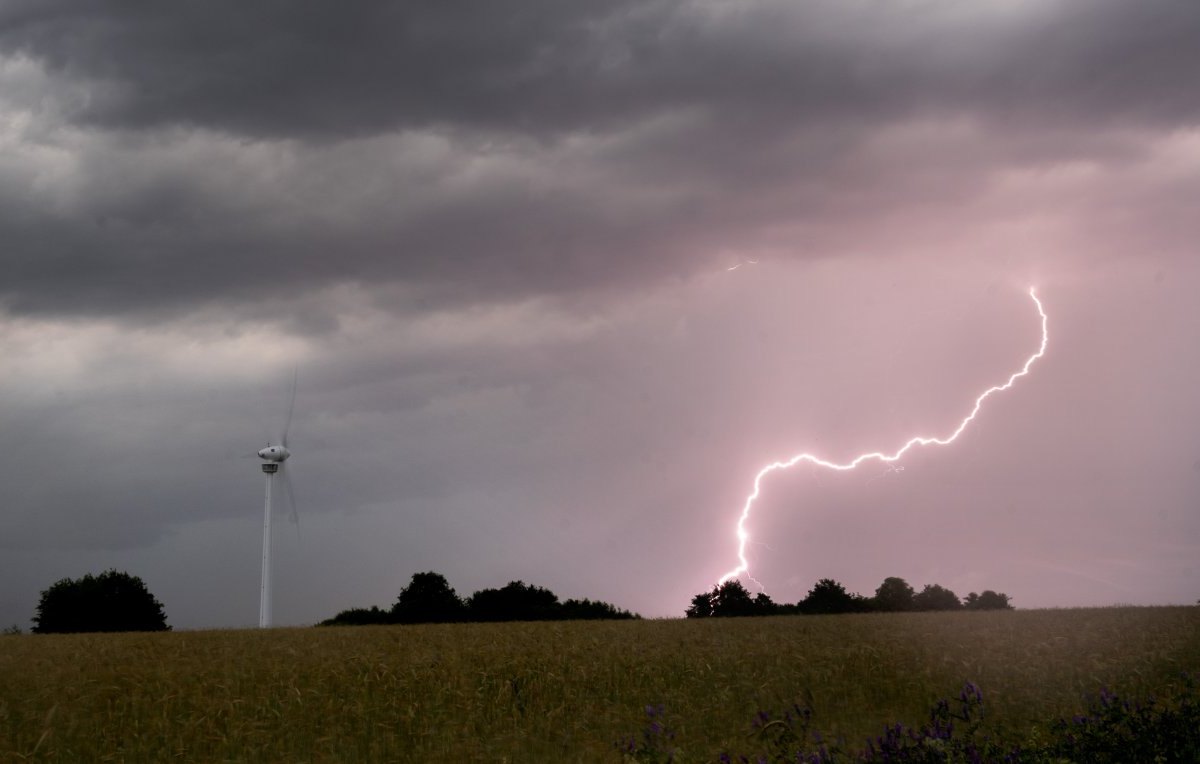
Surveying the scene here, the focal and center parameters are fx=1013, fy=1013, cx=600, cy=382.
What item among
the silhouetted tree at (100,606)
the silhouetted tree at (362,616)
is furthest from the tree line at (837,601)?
the silhouetted tree at (100,606)

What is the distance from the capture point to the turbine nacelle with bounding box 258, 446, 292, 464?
220 ft

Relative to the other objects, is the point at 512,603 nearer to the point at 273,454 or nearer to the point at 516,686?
the point at 273,454

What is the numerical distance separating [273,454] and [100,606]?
1407 centimetres

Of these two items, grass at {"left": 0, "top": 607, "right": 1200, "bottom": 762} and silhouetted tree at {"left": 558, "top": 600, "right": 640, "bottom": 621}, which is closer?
grass at {"left": 0, "top": 607, "right": 1200, "bottom": 762}

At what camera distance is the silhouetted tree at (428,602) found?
Result: 61.7 m

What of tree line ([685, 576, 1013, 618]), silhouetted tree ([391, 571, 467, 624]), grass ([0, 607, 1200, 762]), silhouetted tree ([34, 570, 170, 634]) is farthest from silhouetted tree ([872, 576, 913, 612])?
silhouetted tree ([34, 570, 170, 634])

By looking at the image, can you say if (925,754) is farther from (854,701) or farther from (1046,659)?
(1046,659)

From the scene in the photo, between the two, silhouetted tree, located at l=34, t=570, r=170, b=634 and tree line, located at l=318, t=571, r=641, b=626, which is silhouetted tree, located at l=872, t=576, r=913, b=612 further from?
silhouetted tree, located at l=34, t=570, r=170, b=634

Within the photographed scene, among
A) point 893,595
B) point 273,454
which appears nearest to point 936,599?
point 893,595

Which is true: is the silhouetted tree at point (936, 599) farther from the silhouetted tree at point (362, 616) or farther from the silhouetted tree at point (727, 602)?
the silhouetted tree at point (362, 616)

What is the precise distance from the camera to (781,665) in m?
25.0

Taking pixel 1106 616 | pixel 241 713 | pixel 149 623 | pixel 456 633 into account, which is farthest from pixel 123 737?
pixel 149 623

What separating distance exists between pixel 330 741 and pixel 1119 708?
1365cm

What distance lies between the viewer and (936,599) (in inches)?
2630
